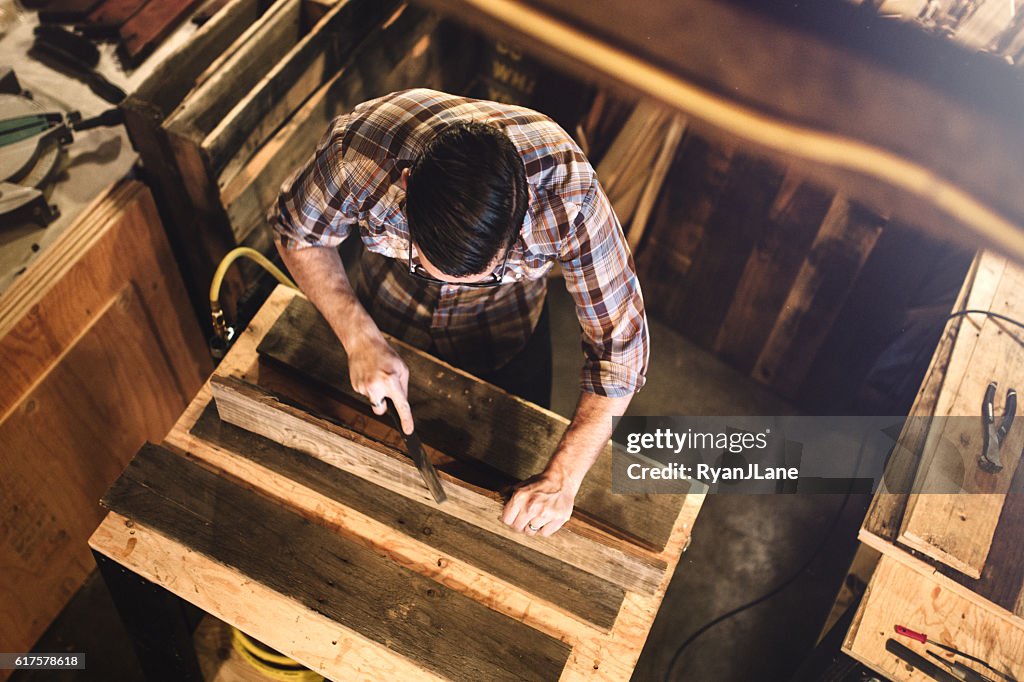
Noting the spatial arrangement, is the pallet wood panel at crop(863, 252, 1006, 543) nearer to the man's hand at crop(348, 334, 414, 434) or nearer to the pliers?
the pliers

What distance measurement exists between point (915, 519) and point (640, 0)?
72.8 inches

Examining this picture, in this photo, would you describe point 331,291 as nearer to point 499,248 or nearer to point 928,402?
point 499,248

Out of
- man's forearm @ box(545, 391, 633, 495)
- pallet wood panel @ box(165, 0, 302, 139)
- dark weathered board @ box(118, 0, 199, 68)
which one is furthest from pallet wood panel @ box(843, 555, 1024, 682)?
dark weathered board @ box(118, 0, 199, 68)

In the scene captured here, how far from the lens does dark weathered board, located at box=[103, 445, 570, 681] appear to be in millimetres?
1409

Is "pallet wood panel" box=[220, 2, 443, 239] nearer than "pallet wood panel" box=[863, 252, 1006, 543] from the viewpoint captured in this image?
No

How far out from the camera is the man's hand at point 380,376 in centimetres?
155

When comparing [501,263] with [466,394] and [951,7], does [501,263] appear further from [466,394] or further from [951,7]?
[951,7]

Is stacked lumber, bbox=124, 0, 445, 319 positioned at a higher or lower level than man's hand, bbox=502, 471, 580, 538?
higher

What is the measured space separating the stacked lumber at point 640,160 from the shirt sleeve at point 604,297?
4.59 ft

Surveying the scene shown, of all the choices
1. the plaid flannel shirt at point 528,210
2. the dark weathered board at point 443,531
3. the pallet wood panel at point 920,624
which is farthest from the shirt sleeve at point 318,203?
the pallet wood panel at point 920,624

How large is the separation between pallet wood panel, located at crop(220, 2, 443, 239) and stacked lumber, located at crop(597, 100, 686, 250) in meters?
0.84

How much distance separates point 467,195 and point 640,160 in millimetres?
1897

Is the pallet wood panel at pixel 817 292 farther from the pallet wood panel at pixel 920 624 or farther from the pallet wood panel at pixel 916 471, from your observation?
the pallet wood panel at pixel 920 624

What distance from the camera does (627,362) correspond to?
1566mm
